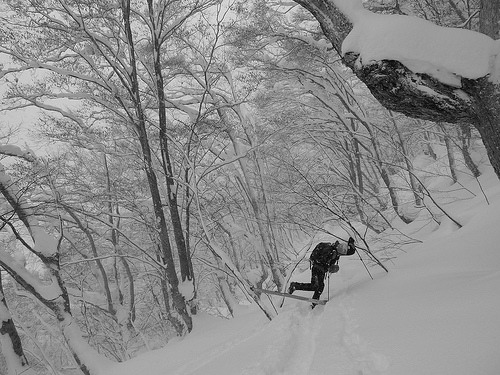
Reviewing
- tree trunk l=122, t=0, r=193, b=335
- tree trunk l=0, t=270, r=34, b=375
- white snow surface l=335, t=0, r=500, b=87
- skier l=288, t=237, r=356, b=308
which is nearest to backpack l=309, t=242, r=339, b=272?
skier l=288, t=237, r=356, b=308

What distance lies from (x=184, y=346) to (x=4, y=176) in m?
5.68

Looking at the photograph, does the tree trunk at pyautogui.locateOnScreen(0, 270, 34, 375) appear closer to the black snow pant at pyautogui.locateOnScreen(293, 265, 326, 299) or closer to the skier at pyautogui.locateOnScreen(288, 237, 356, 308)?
the skier at pyautogui.locateOnScreen(288, 237, 356, 308)

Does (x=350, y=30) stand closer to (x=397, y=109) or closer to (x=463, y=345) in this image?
(x=397, y=109)

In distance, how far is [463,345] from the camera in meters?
2.33

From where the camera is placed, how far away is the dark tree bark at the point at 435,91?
276cm

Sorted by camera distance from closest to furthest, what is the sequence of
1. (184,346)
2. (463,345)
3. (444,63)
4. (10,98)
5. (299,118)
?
(463,345) < (444,63) < (184,346) < (10,98) < (299,118)

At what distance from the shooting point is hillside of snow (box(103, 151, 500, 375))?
2451mm

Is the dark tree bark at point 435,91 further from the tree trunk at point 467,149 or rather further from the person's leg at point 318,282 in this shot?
the tree trunk at point 467,149

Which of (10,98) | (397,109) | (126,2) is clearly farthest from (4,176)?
(397,109)

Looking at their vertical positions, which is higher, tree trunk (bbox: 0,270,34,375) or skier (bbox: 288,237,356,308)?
tree trunk (bbox: 0,270,34,375)

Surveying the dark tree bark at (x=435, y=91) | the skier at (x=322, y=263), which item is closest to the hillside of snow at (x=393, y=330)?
the skier at (x=322, y=263)

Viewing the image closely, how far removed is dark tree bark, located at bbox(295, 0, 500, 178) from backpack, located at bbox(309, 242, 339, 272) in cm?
353

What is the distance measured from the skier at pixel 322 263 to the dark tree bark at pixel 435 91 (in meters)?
3.42

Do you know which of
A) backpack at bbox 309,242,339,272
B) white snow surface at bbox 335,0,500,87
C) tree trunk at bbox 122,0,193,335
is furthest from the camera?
tree trunk at bbox 122,0,193,335
